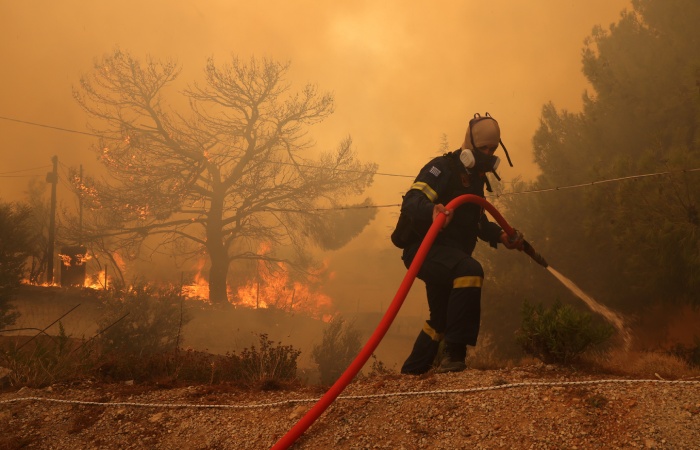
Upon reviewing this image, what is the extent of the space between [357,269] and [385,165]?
1804cm

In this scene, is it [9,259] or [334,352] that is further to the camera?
[334,352]

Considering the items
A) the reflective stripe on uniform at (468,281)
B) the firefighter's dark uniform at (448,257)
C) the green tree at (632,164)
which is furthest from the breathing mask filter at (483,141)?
the green tree at (632,164)

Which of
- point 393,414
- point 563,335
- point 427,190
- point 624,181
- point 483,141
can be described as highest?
point 624,181

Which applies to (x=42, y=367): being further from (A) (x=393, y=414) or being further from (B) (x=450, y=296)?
(B) (x=450, y=296)

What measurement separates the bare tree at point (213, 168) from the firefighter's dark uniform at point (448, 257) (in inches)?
753

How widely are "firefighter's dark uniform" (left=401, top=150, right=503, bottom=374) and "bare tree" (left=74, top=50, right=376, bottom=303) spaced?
62.8 ft

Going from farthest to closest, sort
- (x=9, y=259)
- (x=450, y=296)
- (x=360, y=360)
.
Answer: (x=9, y=259) → (x=450, y=296) → (x=360, y=360)

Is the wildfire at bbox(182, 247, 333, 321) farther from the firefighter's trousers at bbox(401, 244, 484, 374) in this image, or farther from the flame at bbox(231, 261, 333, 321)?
the firefighter's trousers at bbox(401, 244, 484, 374)

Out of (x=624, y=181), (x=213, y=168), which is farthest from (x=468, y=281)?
(x=213, y=168)

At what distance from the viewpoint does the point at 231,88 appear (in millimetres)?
26234

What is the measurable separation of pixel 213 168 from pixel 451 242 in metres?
22.9

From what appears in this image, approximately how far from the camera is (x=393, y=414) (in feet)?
12.2

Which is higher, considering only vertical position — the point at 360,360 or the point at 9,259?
the point at 9,259

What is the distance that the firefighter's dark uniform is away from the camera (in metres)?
4.43
